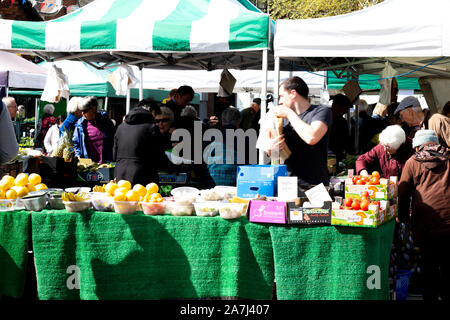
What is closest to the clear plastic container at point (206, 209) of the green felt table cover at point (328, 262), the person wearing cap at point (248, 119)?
the green felt table cover at point (328, 262)

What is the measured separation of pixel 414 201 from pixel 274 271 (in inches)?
57.2

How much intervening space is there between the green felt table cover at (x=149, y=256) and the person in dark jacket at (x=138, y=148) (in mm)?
1280

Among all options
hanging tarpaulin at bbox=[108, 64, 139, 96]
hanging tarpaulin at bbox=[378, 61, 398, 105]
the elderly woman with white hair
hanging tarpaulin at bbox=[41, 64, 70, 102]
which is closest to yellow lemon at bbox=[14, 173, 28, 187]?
the elderly woman with white hair

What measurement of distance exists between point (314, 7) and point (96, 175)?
16331 mm

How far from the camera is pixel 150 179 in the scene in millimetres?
5180

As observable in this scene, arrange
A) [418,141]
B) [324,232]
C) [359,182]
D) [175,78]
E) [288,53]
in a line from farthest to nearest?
[175,78]
[288,53]
[418,141]
[359,182]
[324,232]

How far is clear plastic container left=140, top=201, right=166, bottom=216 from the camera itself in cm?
378

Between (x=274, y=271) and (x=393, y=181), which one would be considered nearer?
(x=274, y=271)

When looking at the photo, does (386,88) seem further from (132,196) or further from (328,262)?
(132,196)

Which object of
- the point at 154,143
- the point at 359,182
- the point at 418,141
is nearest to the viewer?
the point at 359,182

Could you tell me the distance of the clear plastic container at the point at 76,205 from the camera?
3.80m

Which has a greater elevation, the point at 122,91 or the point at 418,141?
the point at 122,91

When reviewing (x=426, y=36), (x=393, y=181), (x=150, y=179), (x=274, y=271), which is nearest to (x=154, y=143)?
(x=150, y=179)

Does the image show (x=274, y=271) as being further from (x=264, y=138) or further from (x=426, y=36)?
(x=426, y=36)
